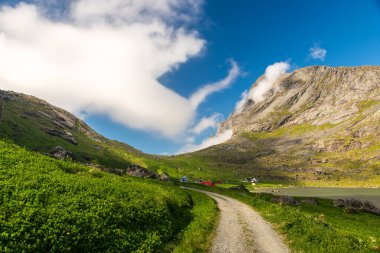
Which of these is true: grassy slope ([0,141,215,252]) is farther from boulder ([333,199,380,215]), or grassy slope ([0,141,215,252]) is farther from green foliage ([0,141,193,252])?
boulder ([333,199,380,215])

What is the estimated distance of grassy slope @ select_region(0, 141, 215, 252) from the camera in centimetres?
1794

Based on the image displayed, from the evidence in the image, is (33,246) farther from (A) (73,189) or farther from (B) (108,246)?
(A) (73,189)

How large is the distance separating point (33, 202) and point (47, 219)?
2593 mm

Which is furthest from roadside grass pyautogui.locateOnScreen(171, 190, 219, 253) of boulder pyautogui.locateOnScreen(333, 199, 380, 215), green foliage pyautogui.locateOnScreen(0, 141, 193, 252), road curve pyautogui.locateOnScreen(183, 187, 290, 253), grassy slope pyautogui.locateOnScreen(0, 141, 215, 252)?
boulder pyautogui.locateOnScreen(333, 199, 380, 215)

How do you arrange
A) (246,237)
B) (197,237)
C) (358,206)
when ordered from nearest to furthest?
(197,237)
(246,237)
(358,206)

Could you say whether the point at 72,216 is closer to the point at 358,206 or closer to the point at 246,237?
the point at 246,237

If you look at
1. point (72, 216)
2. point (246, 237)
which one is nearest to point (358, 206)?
point (246, 237)

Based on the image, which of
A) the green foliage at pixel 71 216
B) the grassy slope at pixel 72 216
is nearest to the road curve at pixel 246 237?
the grassy slope at pixel 72 216

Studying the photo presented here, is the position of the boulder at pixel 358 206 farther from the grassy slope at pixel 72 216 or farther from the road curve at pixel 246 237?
the grassy slope at pixel 72 216

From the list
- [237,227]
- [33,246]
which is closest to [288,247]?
[237,227]

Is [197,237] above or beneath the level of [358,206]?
beneath

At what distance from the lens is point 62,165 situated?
39969 mm

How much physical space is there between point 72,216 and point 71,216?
62 millimetres

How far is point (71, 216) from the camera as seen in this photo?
822 inches
